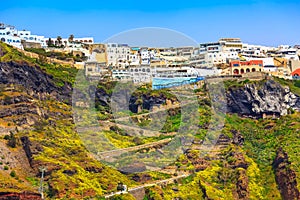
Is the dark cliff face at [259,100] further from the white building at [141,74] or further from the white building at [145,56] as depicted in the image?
the white building at [145,56]

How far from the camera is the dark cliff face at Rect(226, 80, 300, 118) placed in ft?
268

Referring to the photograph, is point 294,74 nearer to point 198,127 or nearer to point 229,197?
point 198,127

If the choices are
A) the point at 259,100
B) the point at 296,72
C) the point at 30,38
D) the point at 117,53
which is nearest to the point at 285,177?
the point at 259,100

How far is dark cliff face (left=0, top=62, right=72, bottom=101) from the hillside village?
304 inches

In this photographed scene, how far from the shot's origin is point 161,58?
100500 millimetres

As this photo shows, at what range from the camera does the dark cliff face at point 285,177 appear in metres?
66.8

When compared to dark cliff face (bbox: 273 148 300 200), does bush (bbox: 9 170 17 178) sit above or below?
above

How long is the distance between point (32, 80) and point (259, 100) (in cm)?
2178

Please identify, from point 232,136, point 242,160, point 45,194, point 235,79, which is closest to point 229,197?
point 242,160

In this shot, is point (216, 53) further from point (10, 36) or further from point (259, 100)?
point (10, 36)

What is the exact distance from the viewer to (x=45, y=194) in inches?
2253

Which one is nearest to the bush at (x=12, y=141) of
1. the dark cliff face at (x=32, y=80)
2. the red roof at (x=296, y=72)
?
the dark cliff face at (x=32, y=80)

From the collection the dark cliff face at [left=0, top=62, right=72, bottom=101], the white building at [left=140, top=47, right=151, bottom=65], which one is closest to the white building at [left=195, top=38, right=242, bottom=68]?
the white building at [left=140, top=47, right=151, bottom=65]

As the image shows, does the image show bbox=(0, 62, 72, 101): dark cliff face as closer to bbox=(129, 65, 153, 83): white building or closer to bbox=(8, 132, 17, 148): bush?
bbox=(129, 65, 153, 83): white building
